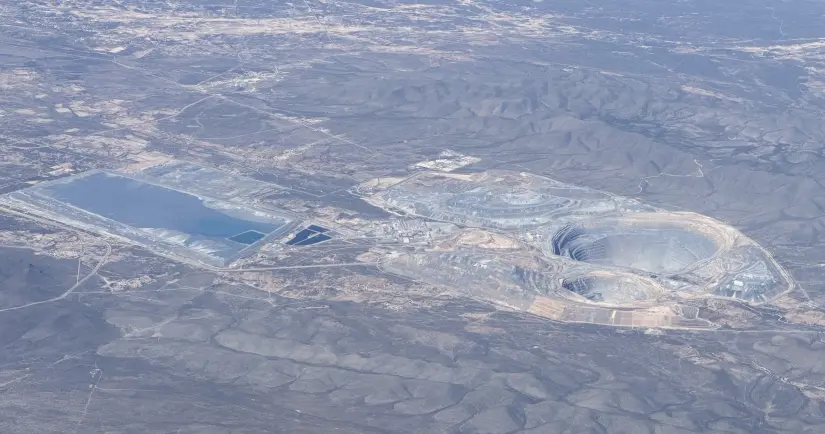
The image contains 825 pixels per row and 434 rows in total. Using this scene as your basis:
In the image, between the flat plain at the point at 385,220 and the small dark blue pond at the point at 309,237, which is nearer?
the flat plain at the point at 385,220

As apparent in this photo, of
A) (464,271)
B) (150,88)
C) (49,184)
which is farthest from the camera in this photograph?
(150,88)

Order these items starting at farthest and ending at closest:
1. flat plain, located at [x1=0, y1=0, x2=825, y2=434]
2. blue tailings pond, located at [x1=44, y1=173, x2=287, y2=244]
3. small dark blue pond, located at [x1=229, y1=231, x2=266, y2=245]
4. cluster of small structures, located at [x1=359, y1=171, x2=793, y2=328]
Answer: blue tailings pond, located at [x1=44, y1=173, x2=287, y2=244] < small dark blue pond, located at [x1=229, y1=231, x2=266, y2=245] < cluster of small structures, located at [x1=359, y1=171, x2=793, y2=328] < flat plain, located at [x1=0, y1=0, x2=825, y2=434]

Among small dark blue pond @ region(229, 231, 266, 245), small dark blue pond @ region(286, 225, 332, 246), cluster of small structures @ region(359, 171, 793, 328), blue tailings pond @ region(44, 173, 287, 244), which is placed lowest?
blue tailings pond @ region(44, 173, 287, 244)

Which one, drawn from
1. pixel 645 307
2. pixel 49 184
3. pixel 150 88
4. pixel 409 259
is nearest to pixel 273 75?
pixel 150 88

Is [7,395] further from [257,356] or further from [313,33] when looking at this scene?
[313,33]

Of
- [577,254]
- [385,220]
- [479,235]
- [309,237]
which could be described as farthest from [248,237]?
[577,254]

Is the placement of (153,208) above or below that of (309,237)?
below

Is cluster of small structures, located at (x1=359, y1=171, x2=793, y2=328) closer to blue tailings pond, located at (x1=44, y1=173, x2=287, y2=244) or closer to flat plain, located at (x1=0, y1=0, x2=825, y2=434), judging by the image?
flat plain, located at (x1=0, y1=0, x2=825, y2=434)

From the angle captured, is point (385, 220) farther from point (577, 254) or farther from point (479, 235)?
point (577, 254)

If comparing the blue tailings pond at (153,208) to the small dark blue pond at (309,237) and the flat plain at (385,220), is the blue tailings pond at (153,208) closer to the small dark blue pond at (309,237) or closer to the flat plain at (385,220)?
the flat plain at (385,220)

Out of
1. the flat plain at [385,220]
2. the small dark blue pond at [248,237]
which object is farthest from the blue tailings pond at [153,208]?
the flat plain at [385,220]

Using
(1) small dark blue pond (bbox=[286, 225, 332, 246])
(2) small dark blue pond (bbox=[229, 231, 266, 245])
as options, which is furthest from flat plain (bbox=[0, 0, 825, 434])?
(2) small dark blue pond (bbox=[229, 231, 266, 245])
